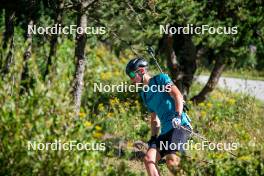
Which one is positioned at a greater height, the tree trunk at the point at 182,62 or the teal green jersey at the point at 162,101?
the tree trunk at the point at 182,62

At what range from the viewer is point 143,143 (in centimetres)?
943

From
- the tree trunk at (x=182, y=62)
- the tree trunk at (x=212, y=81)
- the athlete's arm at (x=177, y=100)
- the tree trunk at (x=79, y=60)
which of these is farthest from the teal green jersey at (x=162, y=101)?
the tree trunk at (x=212, y=81)

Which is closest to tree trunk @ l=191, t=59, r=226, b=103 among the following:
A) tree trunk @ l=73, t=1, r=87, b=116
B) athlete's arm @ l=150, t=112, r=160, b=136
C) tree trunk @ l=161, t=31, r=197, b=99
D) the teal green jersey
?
tree trunk @ l=161, t=31, r=197, b=99

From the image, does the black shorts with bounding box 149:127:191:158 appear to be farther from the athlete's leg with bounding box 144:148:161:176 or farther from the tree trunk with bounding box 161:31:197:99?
the tree trunk with bounding box 161:31:197:99

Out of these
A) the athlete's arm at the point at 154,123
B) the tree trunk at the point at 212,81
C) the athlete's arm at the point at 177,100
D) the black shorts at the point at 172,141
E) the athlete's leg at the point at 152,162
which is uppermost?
the tree trunk at the point at 212,81

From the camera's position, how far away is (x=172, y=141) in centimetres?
636

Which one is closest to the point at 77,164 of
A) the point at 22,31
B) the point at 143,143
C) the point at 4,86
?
the point at 4,86

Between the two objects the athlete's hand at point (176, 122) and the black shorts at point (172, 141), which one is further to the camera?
the black shorts at point (172, 141)

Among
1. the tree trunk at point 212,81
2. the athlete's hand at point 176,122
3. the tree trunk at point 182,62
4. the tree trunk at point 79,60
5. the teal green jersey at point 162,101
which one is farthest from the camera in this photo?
the tree trunk at point 212,81

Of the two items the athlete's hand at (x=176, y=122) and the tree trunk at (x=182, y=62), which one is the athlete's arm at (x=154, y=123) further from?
the tree trunk at (x=182, y=62)

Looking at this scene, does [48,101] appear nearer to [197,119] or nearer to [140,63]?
[140,63]

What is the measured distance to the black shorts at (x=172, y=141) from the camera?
20.9 feet

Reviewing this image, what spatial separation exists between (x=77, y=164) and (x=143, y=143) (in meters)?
4.21

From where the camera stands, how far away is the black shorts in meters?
6.37
